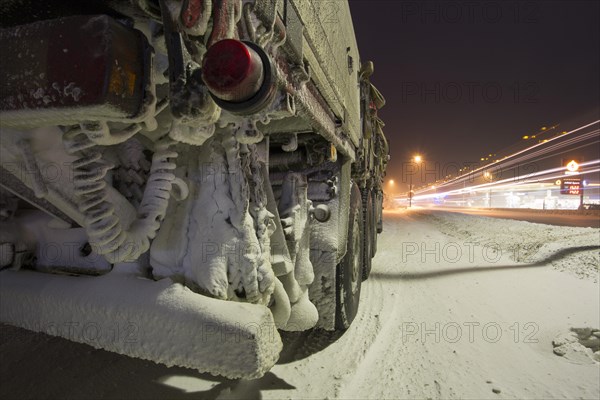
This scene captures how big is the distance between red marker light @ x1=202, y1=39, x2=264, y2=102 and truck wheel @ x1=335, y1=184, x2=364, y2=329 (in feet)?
7.95

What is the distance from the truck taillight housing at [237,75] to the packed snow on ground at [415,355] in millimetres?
2046

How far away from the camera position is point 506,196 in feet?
181

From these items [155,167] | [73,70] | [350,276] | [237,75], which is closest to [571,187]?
[350,276]

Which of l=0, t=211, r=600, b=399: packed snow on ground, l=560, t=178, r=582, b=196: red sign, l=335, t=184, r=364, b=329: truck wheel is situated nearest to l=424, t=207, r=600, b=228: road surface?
l=560, t=178, r=582, b=196: red sign

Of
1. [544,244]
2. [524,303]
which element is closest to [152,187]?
[524,303]

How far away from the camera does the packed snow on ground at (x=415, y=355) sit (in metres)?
2.38

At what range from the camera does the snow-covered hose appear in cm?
133

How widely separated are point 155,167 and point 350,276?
2.37 meters

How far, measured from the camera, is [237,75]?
97 centimetres

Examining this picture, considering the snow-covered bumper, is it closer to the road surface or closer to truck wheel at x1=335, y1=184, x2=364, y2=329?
truck wheel at x1=335, y1=184, x2=364, y2=329

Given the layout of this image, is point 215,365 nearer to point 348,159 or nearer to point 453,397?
point 453,397

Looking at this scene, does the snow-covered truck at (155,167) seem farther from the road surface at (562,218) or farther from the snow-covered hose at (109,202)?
the road surface at (562,218)

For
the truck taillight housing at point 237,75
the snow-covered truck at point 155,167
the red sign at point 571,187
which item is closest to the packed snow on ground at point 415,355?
the snow-covered truck at point 155,167

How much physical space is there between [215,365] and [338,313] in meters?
1.92
